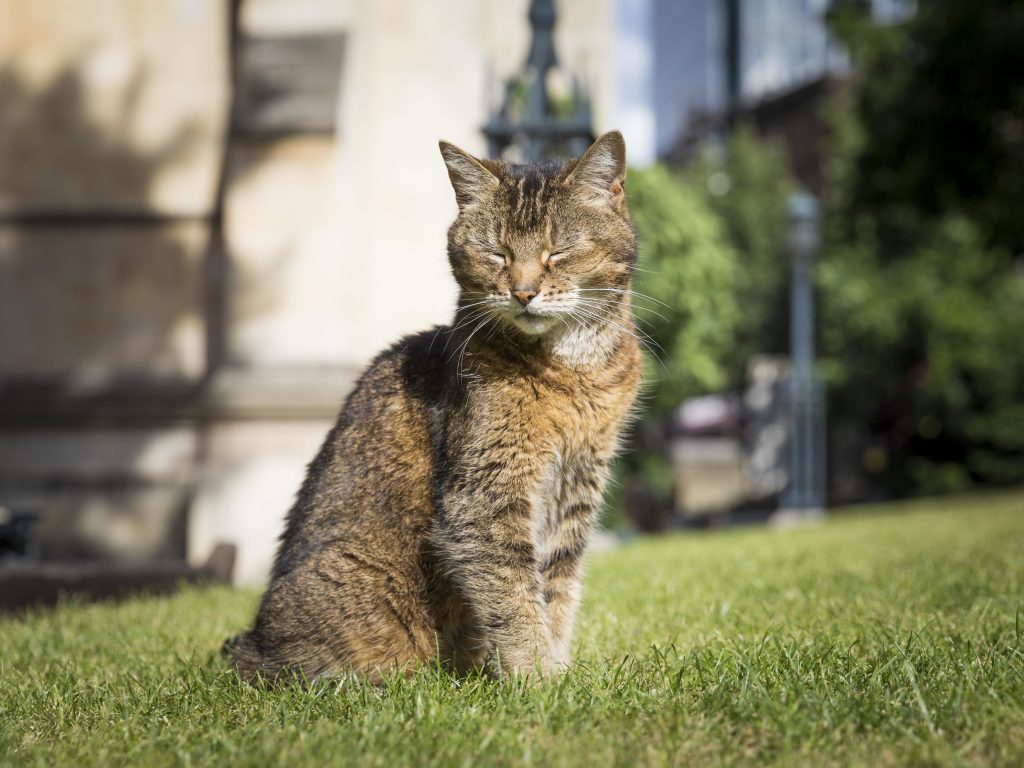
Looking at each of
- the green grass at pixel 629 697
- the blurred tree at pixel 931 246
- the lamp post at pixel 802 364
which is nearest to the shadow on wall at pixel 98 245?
the green grass at pixel 629 697

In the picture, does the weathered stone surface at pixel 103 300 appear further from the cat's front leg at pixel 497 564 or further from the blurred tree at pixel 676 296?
the blurred tree at pixel 676 296

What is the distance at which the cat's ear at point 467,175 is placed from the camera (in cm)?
403

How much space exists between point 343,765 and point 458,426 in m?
1.39

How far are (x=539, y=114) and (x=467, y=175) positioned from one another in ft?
18.5

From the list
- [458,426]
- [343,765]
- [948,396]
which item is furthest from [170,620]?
[948,396]

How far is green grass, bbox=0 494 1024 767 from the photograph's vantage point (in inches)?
107

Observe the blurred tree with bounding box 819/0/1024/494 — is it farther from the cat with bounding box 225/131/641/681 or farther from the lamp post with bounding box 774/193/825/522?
the cat with bounding box 225/131/641/681

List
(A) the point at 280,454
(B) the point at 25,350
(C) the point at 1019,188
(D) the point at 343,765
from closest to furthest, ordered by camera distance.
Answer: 1. (D) the point at 343,765
2. (A) the point at 280,454
3. (B) the point at 25,350
4. (C) the point at 1019,188

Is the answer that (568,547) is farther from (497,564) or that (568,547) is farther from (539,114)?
(539,114)

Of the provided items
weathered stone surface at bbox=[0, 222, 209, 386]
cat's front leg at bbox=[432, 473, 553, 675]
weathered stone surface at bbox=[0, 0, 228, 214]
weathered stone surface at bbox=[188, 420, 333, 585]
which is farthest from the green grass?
weathered stone surface at bbox=[0, 0, 228, 214]

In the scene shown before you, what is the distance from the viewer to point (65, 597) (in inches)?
263

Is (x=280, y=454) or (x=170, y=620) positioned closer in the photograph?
(x=170, y=620)

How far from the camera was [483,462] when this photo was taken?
362 centimetres

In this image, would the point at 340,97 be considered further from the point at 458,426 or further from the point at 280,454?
the point at 458,426
